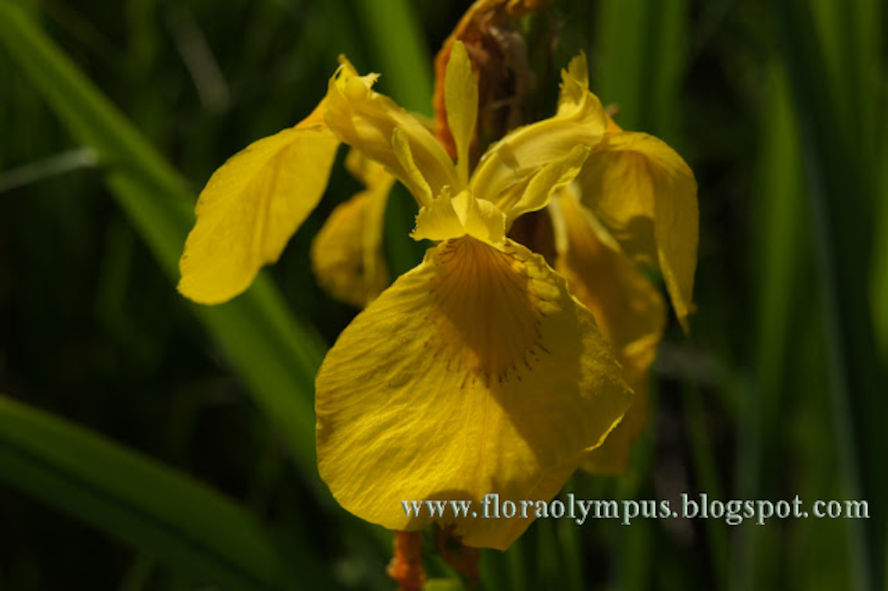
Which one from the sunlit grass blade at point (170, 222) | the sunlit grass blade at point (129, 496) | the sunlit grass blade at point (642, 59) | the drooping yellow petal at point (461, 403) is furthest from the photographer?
the sunlit grass blade at point (642, 59)

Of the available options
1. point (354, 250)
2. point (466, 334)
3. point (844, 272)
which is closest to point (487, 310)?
point (466, 334)

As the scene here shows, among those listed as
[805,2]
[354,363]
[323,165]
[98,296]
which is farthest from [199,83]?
[354,363]

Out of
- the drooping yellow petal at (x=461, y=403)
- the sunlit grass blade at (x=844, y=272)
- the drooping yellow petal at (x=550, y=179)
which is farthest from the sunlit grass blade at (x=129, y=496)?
the sunlit grass blade at (x=844, y=272)

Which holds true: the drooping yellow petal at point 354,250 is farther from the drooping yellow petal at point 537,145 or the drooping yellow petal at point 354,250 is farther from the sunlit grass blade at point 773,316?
the sunlit grass blade at point 773,316

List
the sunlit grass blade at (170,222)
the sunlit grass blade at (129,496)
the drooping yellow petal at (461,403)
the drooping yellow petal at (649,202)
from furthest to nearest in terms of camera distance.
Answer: the sunlit grass blade at (170,222) < the sunlit grass blade at (129,496) < the drooping yellow petal at (649,202) < the drooping yellow petal at (461,403)

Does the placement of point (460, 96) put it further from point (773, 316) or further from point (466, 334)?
point (773, 316)
